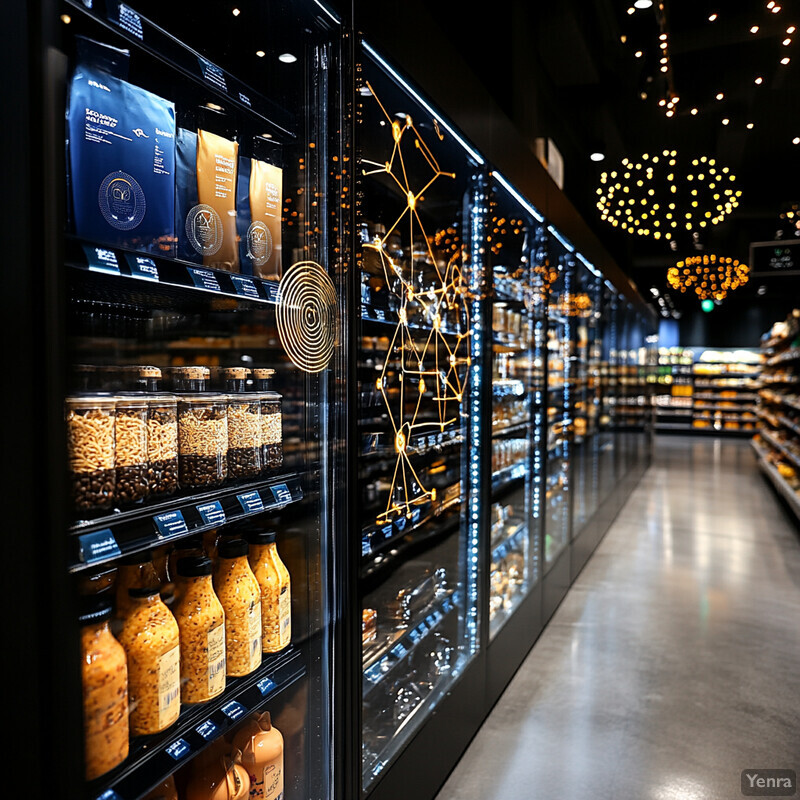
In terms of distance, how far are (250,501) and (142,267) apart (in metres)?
0.54

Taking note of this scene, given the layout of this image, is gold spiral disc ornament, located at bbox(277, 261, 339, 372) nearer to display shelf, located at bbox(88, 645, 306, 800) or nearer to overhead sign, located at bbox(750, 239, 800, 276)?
display shelf, located at bbox(88, 645, 306, 800)

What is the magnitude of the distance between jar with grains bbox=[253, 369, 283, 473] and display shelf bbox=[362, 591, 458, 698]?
0.82 m

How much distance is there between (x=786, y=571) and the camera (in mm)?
5324

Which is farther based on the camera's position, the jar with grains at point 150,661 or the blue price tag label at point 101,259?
the jar with grains at point 150,661

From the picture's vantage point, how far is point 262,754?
155 centimetres

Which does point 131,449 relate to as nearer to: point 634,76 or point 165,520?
point 165,520

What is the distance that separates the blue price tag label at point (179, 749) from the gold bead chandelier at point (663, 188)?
18.4 feet

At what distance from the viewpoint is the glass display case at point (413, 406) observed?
203 centimetres

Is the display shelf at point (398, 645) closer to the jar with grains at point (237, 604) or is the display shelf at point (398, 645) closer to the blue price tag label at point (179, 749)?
the jar with grains at point (237, 604)

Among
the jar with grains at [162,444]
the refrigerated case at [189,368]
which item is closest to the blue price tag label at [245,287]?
the refrigerated case at [189,368]

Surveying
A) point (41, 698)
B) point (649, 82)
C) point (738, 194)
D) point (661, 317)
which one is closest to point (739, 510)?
point (738, 194)

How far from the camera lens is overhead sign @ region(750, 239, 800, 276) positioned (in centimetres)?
843

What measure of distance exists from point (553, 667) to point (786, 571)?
2.92 metres

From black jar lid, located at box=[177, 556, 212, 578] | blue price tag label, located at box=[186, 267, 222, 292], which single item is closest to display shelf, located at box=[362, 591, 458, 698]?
black jar lid, located at box=[177, 556, 212, 578]
